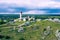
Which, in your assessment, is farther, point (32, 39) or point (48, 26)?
point (48, 26)

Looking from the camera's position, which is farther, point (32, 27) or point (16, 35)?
point (32, 27)

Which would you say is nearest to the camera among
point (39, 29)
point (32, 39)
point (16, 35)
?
point (32, 39)

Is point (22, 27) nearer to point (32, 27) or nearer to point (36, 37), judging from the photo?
point (32, 27)

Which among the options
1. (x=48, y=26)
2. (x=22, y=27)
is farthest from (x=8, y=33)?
(x=48, y=26)

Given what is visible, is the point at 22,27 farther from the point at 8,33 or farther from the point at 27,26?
the point at 8,33

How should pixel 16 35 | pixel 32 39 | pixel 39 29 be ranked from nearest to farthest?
pixel 32 39 < pixel 16 35 < pixel 39 29

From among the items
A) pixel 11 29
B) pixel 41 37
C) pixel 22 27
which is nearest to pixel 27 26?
pixel 22 27

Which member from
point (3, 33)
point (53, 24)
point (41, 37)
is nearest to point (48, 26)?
point (53, 24)

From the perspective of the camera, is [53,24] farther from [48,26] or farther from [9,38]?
[9,38]
